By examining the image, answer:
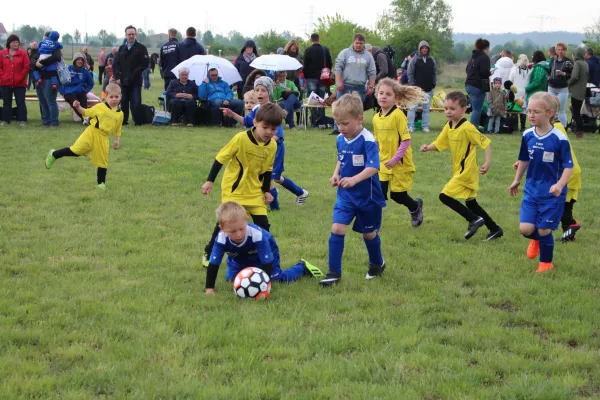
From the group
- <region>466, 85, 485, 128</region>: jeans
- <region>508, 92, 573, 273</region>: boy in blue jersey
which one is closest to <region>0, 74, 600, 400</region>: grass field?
<region>508, 92, 573, 273</region>: boy in blue jersey

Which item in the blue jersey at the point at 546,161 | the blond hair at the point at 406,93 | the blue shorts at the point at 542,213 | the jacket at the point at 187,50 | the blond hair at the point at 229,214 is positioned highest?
the jacket at the point at 187,50

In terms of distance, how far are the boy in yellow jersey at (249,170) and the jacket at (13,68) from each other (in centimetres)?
1135

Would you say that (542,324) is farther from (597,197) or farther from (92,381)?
(597,197)

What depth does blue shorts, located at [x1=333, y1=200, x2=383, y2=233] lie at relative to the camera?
6.46 metres

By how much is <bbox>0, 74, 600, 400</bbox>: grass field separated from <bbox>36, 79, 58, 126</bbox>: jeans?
7038 millimetres

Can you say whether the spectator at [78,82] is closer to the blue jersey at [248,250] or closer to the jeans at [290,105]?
the jeans at [290,105]

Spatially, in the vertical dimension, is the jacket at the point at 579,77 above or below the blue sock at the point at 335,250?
above

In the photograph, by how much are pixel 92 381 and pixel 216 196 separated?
5.98 meters

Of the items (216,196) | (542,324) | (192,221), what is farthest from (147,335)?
(216,196)

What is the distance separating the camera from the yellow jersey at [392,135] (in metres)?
8.41

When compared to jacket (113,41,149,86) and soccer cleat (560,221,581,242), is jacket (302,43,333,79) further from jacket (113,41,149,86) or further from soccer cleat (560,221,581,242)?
soccer cleat (560,221,581,242)

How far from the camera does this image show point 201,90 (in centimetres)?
1792

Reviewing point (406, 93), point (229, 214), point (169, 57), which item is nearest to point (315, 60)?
point (169, 57)

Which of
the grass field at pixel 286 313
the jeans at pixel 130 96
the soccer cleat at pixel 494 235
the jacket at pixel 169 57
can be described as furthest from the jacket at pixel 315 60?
the soccer cleat at pixel 494 235
